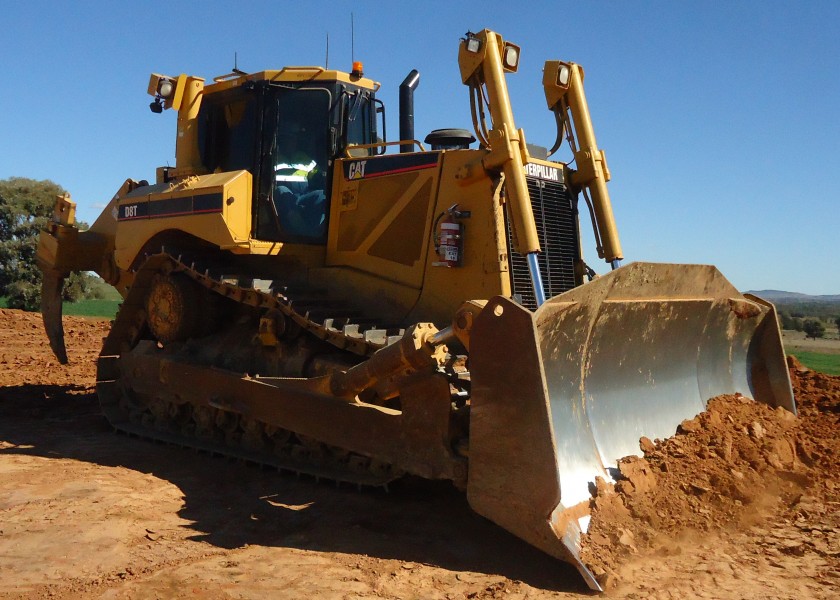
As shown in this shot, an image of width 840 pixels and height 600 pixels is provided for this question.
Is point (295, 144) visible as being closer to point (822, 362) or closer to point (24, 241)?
point (822, 362)

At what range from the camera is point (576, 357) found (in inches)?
190

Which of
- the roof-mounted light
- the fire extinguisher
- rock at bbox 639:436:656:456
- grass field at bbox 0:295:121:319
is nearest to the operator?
the fire extinguisher

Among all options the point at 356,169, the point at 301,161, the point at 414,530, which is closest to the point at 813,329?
the point at 356,169

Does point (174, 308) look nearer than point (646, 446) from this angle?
No

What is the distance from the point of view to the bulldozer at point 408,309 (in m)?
4.37

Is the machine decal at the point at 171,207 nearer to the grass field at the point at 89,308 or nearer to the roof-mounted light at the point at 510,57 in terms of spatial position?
→ the roof-mounted light at the point at 510,57

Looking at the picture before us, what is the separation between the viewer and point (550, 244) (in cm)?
614

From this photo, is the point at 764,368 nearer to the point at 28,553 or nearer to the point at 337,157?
the point at 337,157

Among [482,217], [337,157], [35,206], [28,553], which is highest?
[35,206]

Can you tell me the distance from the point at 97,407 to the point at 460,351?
5.46 m

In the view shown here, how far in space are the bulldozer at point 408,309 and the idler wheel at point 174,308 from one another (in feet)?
0.07

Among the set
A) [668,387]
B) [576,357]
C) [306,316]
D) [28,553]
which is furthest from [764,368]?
[28,553]

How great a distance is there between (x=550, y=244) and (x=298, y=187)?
7.16 feet

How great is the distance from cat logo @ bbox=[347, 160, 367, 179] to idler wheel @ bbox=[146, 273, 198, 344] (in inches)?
70.4
